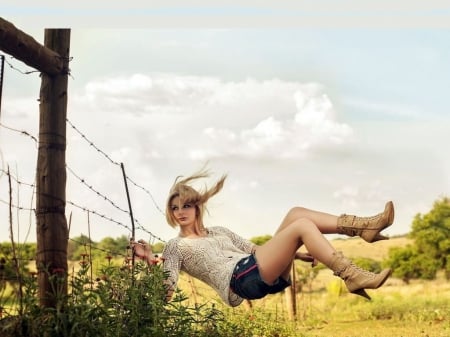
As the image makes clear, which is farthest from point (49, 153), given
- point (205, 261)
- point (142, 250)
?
point (205, 261)

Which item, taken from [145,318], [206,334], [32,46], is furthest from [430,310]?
[32,46]

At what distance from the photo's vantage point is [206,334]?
4.97 meters

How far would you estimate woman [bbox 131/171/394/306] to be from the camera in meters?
4.20

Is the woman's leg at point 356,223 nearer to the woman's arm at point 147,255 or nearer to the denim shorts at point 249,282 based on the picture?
the denim shorts at point 249,282

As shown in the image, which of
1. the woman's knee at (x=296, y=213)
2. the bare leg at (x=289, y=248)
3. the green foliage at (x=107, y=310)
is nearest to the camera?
the green foliage at (x=107, y=310)

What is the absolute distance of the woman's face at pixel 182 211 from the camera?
4656 millimetres

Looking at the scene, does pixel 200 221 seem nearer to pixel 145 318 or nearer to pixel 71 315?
pixel 145 318

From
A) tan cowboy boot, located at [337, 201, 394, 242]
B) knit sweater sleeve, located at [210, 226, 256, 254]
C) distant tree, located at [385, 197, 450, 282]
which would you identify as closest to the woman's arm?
knit sweater sleeve, located at [210, 226, 256, 254]

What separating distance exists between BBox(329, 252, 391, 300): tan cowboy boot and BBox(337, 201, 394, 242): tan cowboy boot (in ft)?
1.05

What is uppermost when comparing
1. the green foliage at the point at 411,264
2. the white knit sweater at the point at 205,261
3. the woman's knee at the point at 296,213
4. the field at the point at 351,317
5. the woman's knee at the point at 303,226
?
the green foliage at the point at 411,264

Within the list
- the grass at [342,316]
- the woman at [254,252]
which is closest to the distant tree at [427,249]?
the grass at [342,316]

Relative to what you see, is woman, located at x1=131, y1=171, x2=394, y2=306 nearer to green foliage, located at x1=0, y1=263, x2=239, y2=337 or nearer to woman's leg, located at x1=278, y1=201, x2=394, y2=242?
woman's leg, located at x1=278, y1=201, x2=394, y2=242

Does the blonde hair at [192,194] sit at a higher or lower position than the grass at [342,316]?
higher

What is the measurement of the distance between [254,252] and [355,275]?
27.9 inches
